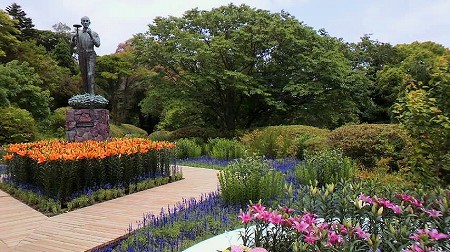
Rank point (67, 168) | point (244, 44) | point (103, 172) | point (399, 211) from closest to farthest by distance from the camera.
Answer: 1. point (399, 211)
2. point (67, 168)
3. point (103, 172)
4. point (244, 44)

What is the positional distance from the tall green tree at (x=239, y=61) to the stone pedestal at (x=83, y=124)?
4.71 meters

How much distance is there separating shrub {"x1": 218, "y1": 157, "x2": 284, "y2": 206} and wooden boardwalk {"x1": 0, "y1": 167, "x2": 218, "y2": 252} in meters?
0.95

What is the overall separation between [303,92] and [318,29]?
3.92 metres

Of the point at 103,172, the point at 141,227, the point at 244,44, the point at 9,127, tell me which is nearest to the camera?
the point at 141,227

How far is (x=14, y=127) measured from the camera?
12914 mm

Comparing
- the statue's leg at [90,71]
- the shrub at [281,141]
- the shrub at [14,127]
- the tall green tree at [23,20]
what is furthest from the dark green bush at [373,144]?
the tall green tree at [23,20]

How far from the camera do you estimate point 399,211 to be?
254cm

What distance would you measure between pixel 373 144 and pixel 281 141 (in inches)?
141

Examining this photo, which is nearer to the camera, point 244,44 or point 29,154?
point 29,154

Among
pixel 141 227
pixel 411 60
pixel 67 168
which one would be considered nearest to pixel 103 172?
pixel 67 168

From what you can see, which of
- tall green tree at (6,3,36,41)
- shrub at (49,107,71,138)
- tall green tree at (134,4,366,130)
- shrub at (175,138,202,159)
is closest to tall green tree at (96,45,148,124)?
shrub at (49,107,71,138)

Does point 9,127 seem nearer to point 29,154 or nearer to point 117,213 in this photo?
point 29,154

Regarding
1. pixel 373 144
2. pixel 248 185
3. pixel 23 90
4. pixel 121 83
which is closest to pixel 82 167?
pixel 248 185

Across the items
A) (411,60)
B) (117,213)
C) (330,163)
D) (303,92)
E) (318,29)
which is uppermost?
(318,29)
